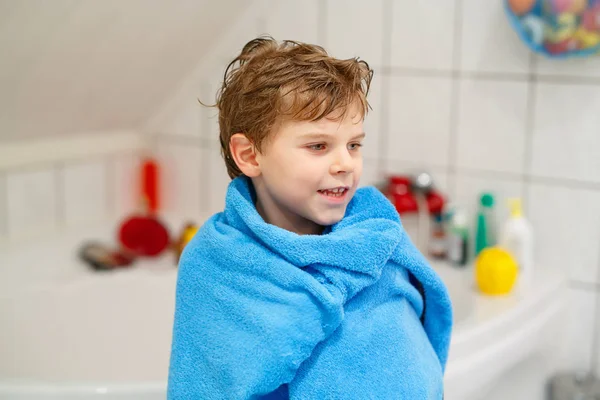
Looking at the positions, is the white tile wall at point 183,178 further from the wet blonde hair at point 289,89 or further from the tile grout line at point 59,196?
the wet blonde hair at point 289,89

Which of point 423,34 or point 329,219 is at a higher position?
point 423,34

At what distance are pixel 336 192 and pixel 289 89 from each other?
14 centimetres

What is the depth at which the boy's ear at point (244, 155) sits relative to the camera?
1.05m

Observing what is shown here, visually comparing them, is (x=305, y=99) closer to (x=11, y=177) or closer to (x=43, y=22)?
(x=43, y=22)

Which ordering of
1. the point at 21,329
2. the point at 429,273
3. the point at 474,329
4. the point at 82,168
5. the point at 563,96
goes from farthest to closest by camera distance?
the point at 82,168 < the point at 21,329 < the point at 563,96 < the point at 474,329 < the point at 429,273

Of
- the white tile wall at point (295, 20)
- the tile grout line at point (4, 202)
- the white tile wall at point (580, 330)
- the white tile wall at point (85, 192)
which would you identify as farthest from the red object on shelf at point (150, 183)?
Answer: the white tile wall at point (580, 330)

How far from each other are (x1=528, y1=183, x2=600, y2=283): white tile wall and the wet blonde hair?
97 cm

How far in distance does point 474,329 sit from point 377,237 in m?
0.69

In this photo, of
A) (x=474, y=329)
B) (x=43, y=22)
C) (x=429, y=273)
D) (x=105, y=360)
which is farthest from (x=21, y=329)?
(x=429, y=273)

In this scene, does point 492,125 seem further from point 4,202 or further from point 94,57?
point 4,202

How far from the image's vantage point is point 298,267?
3.23 feet

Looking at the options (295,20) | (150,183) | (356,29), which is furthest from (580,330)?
(150,183)

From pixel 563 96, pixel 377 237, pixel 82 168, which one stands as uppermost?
pixel 563 96

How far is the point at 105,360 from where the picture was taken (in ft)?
6.59
